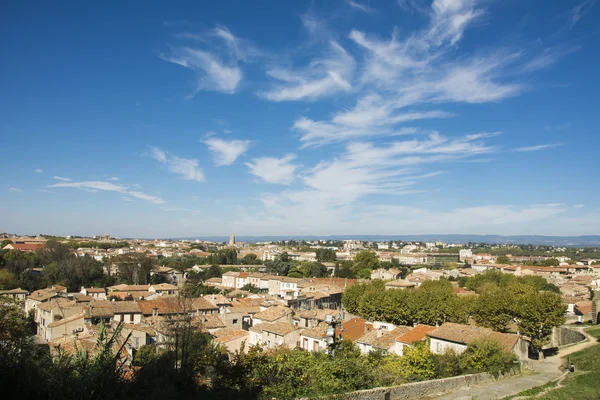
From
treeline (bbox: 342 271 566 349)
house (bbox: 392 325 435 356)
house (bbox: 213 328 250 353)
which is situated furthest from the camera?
treeline (bbox: 342 271 566 349)

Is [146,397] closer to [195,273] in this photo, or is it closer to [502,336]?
[502,336]

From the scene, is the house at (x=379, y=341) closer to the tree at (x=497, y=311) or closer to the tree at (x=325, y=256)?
the tree at (x=497, y=311)

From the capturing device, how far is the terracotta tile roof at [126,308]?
34.7 m

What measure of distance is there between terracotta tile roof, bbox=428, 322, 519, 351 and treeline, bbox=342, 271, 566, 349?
225 inches

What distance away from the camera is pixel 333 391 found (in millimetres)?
10211

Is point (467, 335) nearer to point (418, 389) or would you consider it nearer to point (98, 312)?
point (418, 389)

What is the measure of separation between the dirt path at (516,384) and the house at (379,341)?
667cm

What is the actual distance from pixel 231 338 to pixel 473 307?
18665mm

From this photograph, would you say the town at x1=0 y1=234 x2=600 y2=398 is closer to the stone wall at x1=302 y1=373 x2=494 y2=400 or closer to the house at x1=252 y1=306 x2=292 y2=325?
the house at x1=252 y1=306 x2=292 y2=325

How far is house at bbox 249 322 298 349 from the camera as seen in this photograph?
2594 centimetres

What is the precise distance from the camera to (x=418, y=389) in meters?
12.8

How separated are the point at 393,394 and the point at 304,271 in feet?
224

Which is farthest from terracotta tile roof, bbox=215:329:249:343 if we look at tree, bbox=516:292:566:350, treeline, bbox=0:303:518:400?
tree, bbox=516:292:566:350

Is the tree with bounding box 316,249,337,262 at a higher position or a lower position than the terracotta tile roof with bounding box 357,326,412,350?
higher
